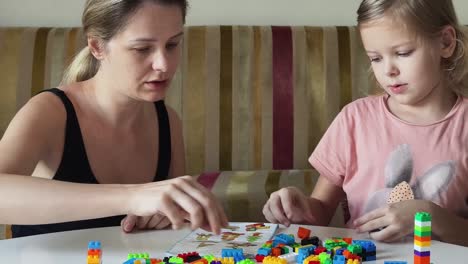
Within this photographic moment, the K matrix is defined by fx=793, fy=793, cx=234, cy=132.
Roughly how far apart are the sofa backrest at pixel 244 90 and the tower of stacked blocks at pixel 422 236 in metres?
1.46

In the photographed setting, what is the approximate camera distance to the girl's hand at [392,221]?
4.22ft

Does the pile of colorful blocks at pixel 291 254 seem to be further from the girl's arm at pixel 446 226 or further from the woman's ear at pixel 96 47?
the woman's ear at pixel 96 47

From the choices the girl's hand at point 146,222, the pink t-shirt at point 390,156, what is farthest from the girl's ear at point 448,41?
the girl's hand at point 146,222

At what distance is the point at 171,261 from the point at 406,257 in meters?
0.36

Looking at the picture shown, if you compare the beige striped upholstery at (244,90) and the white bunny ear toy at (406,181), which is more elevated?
the beige striped upholstery at (244,90)

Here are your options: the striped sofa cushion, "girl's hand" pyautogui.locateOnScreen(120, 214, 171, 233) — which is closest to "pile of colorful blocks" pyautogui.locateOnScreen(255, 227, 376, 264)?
"girl's hand" pyautogui.locateOnScreen(120, 214, 171, 233)

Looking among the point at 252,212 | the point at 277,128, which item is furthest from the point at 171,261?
the point at 277,128

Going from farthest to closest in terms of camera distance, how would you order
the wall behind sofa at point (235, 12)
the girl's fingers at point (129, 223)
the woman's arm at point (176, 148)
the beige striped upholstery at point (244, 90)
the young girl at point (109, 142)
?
the wall behind sofa at point (235, 12) < the beige striped upholstery at point (244, 90) < the woman's arm at point (176, 148) < the girl's fingers at point (129, 223) < the young girl at point (109, 142)

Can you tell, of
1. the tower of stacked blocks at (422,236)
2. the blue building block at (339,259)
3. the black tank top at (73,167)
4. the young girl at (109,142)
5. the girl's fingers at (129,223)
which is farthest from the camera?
the black tank top at (73,167)

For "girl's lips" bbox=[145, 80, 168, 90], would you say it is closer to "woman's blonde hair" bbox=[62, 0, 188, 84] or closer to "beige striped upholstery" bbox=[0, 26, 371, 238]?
"woman's blonde hair" bbox=[62, 0, 188, 84]

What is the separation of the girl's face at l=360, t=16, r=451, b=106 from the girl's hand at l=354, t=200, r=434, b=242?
0.88 feet

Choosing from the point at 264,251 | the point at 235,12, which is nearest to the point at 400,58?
the point at 264,251

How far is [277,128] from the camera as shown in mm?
2490

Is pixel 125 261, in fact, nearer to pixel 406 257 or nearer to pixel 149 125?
pixel 406 257
